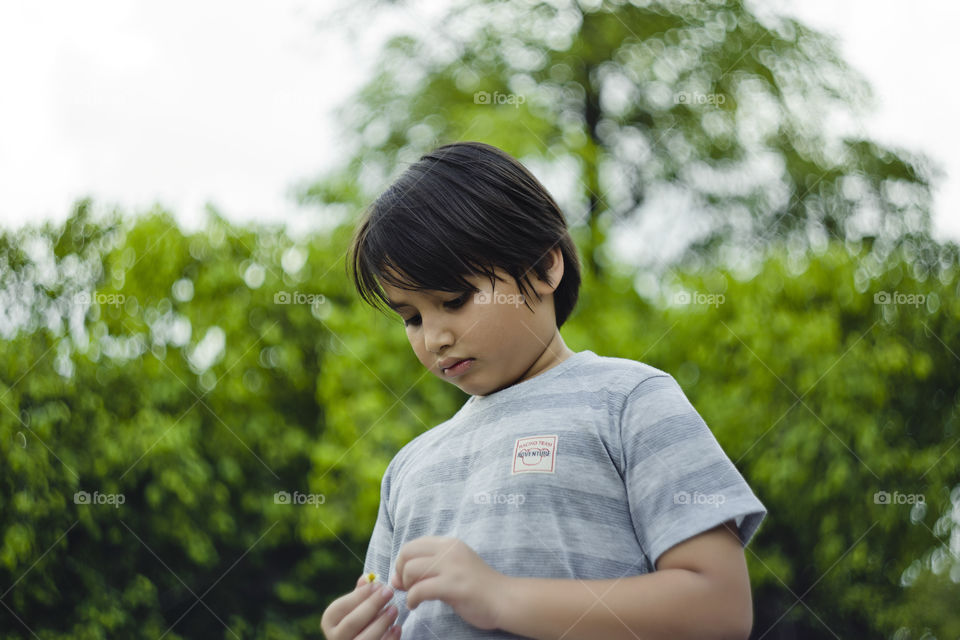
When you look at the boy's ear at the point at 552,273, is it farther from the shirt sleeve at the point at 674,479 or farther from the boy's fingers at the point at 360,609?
the boy's fingers at the point at 360,609

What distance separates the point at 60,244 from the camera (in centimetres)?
356

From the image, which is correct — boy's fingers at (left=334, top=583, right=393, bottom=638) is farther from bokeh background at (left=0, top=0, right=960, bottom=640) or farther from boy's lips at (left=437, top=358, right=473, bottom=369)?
bokeh background at (left=0, top=0, right=960, bottom=640)

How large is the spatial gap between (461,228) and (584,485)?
384 millimetres

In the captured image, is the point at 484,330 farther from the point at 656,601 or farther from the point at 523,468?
the point at 656,601

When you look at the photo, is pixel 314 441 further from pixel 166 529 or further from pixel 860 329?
pixel 860 329

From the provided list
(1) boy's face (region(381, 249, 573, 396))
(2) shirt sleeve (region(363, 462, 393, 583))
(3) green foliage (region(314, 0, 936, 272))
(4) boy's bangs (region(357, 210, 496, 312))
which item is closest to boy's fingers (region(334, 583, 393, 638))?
(2) shirt sleeve (region(363, 462, 393, 583))

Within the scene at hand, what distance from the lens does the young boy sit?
3.00ft

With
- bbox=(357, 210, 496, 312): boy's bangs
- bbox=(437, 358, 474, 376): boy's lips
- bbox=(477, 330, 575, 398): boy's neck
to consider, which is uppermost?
bbox=(357, 210, 496, 312): boy's bangs

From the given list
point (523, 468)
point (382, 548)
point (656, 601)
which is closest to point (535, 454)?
point (523, 468)

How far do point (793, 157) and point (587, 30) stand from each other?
1.71m

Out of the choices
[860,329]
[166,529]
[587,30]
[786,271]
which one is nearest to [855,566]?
[860,329]

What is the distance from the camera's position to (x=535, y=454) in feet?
3.44

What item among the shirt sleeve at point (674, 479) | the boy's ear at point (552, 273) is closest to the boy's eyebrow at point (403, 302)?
the boy's ear at point (552, 273)

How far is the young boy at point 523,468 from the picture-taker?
91cm
